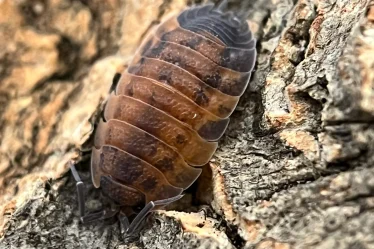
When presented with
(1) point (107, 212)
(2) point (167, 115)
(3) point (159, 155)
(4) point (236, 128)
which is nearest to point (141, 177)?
(3) point (159, 155)

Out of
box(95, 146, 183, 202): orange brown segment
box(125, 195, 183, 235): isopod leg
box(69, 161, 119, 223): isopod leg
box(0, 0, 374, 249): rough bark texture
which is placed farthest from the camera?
box(95, 146, 183, 202): orange brown segment

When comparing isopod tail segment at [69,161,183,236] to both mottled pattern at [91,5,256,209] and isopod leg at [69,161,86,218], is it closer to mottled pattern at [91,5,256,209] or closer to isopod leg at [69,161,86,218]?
isopod leg at [69,161,86,218]

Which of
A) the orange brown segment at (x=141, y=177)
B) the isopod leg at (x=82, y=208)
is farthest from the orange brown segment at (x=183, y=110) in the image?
the isopod leg at (x=82, y=208)

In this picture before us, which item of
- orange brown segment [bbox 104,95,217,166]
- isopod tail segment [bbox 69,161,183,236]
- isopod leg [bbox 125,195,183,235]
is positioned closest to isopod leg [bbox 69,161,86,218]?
isopod tail segment [bbox 69,161,183,236]

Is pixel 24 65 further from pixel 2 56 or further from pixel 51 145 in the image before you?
pixel 51 145

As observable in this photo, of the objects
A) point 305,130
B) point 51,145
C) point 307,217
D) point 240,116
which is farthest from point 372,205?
point 51,145

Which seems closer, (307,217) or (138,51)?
(307,217)
